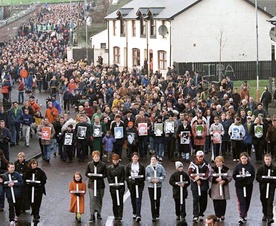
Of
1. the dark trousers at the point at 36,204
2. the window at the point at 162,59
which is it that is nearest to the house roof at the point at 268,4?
the window at the point at 162,59

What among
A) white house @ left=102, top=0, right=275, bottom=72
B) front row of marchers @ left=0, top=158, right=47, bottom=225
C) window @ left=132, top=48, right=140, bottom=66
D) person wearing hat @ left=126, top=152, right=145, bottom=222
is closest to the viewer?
front row of marchers @ left=0, top=158, right=47, bottom=225

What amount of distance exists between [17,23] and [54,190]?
8630 centimetres

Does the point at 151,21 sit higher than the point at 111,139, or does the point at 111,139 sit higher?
the point at 151,21

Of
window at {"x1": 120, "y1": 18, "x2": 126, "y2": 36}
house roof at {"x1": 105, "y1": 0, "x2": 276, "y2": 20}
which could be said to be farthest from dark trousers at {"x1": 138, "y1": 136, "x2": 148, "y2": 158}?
window at {"x1": 120, "y1": 18, "x2": 126, "y2": 36}

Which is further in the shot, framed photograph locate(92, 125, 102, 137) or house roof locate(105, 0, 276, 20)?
house roof locate(105, 0, 276, 20)

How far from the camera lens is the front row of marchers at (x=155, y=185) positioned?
818 inches

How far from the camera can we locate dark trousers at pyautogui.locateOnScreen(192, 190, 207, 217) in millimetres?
20859

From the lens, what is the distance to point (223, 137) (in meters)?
29.5

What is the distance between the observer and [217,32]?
6125cm

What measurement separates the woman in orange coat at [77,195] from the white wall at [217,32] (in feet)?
131

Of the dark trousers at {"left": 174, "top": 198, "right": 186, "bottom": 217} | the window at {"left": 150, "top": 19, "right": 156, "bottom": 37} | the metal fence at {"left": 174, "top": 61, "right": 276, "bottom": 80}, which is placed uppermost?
the window at {"left": 150, "top": 19, "right": 156, "bottom": 37}

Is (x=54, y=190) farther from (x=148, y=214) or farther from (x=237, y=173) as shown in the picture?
(x=237, y=173)

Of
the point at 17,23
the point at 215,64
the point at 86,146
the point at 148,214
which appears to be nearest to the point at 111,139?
the point at 86,146

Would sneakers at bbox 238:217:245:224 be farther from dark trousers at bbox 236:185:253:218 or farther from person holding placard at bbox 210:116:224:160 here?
person holding placard at bbox 210:116:224:160
